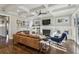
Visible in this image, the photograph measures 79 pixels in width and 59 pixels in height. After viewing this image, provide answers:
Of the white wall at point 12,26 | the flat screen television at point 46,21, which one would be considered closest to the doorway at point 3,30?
the white wall at point 12,26

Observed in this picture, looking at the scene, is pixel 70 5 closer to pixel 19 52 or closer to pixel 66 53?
pixel 66 53

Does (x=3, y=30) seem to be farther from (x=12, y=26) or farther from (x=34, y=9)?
(x=34, y=9)

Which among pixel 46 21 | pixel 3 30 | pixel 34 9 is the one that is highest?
pixel 34 9

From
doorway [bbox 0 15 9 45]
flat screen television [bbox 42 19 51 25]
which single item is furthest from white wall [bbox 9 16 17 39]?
flat screen television [bbox 42 19 51 25]

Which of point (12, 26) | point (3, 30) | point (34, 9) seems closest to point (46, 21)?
point (34, 9)

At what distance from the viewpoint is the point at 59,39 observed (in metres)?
2.28

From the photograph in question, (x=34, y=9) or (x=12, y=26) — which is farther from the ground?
(x=34, y=9)

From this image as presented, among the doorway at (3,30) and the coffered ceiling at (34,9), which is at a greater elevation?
the coffered ceiling at (34,9)

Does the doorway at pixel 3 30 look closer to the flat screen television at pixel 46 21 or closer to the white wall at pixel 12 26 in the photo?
the white wall at pixel 12 26

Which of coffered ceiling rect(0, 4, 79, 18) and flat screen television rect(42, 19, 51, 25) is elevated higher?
coffered ceiling rect(0, 4, 79, 18)

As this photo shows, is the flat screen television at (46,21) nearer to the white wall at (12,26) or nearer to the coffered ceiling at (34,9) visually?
the coffered ceiling at (34,9)

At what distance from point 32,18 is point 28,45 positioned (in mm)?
570

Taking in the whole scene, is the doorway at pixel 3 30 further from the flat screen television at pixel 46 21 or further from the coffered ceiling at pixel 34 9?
the flat screen television at pixel 46 21

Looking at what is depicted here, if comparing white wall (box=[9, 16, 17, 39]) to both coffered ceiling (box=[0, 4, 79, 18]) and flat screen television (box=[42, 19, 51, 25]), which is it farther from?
flat screen television (box=[42, 19, 51, 25])
